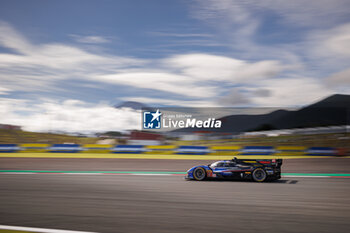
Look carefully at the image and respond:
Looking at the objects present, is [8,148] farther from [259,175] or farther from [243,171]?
[259,175]

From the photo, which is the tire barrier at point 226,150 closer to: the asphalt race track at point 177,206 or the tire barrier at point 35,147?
the asphalt race track at point 177,206

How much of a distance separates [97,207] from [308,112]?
50443mm

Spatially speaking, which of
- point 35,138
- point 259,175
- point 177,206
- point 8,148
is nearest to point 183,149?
point 259,175

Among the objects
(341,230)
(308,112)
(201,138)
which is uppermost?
(308,112)

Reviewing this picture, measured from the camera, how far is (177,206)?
622 cm

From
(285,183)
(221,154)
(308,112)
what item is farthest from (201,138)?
(308,112)

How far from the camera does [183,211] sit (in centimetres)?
578

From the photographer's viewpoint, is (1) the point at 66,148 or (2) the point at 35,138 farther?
(2) the point at 35,138

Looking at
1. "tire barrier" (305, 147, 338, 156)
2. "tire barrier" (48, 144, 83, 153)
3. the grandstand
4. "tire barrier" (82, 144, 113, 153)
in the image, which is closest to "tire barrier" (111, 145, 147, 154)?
"tire barrier" (82, 144, 113, 153)

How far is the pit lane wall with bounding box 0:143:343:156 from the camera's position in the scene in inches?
767

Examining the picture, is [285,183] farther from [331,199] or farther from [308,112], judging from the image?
[308,112]

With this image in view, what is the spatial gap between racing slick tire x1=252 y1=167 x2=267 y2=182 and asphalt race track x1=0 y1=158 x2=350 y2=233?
0.46 meters

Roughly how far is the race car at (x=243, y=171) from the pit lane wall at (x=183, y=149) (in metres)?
10.00

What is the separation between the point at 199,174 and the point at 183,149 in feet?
37.3
